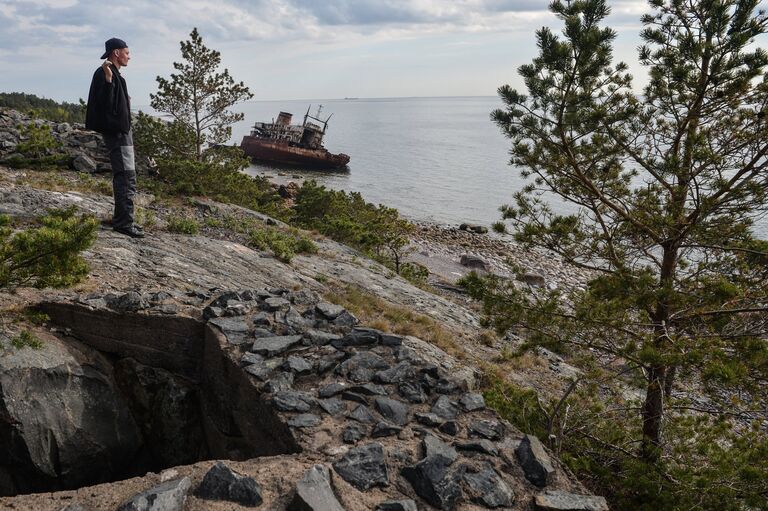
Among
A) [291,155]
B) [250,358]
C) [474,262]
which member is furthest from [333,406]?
[291,155]

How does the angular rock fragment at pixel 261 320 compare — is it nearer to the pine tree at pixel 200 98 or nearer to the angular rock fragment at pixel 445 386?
the angular rock fragment at pixel 445 386

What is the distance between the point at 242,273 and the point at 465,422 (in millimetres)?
6408

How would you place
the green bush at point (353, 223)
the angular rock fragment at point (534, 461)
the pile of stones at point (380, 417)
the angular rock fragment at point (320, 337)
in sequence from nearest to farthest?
1. the pile of stones at point (380, 417)
2. the angular rock fragment at point (534, 461)
3. the angular rock fragment at point (320, 337)
4. the green bush at point (353, 223)

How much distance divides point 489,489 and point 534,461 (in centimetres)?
52

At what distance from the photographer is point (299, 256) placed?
13.3m

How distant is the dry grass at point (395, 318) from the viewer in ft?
30.3

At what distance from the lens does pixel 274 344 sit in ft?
18.7

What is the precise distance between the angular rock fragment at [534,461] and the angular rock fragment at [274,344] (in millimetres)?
2588

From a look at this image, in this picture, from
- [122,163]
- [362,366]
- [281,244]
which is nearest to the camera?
[362,366]

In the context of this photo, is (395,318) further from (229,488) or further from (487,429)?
(229,488)

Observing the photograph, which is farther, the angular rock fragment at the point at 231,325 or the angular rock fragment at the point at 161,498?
the angular rock fragment at the point at 231,325

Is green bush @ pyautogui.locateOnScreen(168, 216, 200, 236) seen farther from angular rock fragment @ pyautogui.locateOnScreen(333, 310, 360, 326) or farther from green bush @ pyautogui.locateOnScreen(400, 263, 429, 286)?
green bush @ pyautogui.locateOnScreen(400, 263, 429, 286)

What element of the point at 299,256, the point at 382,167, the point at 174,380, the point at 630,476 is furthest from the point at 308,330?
the point at 382,167

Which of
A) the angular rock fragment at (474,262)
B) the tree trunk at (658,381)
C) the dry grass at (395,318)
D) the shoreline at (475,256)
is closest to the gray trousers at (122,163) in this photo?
the dry grass at (395,318)
